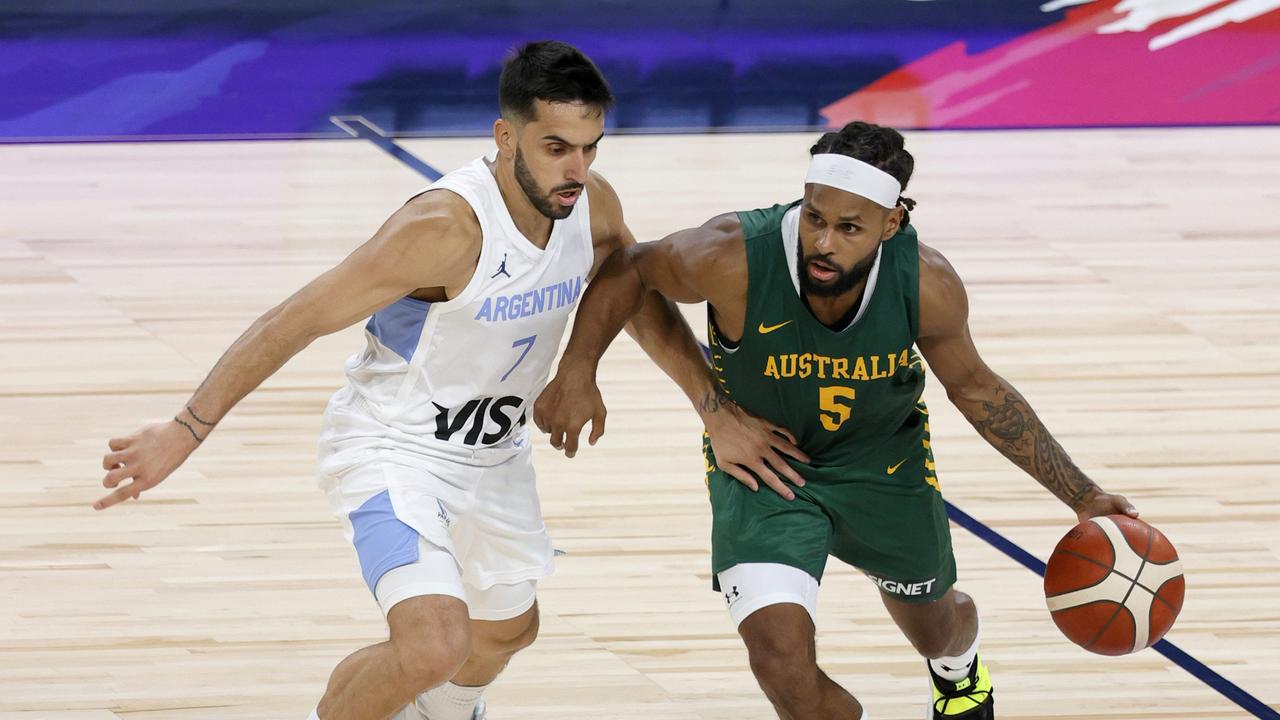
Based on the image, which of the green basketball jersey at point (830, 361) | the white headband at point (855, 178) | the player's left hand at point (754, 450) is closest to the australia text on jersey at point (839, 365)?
the green basketball jersey at point (830, 361)

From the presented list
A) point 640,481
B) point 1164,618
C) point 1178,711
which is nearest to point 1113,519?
point 1164,618

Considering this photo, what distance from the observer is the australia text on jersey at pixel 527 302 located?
12.4 ft

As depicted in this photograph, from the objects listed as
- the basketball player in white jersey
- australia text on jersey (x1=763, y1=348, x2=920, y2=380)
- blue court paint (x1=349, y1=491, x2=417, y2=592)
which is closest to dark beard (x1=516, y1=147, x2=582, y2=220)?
the basketball player in white jersey

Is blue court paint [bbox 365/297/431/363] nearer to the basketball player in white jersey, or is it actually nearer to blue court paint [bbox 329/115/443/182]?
the basketball player in white jersey

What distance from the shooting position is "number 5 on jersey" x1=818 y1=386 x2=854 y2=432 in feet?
13.0

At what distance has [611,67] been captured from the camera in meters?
11.5

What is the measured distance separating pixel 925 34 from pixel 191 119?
15.8 feet

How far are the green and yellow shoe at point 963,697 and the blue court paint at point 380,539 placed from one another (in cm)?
143

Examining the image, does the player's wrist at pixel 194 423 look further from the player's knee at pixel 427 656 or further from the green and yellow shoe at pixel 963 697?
the green and yellow shoe at pixel 963 697

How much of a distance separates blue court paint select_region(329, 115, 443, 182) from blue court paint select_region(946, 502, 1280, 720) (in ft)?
16.7

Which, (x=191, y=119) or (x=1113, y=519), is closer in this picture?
(x=1113, y=519)

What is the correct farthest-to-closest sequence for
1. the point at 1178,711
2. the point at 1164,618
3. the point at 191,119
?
1. the point at 191,119
2. the point at 1178,711
3. the point at 1164,618

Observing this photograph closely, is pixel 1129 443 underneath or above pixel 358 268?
underneath

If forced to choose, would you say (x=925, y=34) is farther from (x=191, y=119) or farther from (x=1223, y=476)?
(x=1223, y=476)
